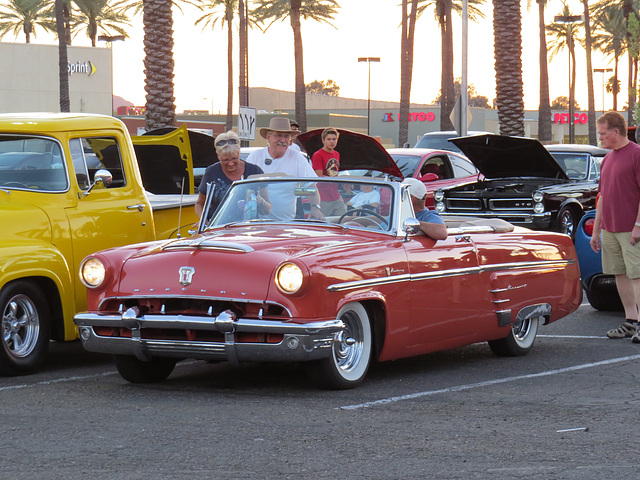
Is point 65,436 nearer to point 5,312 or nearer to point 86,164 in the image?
point 5,312

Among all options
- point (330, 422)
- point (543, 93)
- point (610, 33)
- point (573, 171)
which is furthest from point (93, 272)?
point (610, 33)

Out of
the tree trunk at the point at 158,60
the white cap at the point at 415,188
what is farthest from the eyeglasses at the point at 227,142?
the tree trunk at the point at 158,60

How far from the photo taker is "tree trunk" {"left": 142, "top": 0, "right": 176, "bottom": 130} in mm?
22344

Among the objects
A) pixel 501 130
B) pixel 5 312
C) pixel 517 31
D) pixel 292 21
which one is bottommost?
pixel 5 312

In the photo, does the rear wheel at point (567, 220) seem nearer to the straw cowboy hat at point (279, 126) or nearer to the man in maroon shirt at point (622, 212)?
the straw cowboy hat at point (279, 126)

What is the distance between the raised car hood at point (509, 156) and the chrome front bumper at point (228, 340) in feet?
32.5

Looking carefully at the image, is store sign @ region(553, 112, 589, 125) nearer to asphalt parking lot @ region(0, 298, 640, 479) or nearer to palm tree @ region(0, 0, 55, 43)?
palm tree @ region(0, 0, 55, 43)

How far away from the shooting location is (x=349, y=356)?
711 cm

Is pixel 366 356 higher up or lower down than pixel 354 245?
lower down

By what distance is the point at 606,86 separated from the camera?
9431cm

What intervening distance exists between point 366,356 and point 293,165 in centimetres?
344

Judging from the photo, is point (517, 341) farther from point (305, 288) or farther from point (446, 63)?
point (446, 63)

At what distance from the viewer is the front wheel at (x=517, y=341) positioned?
8.66 metres

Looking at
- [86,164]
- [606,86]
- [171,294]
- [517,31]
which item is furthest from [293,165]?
[606,86]
